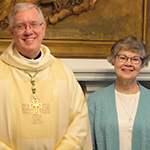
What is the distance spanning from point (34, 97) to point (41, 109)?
0.38 feet

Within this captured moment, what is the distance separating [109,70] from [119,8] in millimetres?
817

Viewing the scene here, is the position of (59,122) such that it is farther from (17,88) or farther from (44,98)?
(17,88)

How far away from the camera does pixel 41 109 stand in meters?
3.36

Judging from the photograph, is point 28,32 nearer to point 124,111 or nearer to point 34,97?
point 34,97

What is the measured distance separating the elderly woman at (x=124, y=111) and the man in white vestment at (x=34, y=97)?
0.41 meters

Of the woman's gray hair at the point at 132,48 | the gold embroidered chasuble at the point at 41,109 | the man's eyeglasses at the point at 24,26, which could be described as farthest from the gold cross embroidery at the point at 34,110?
the woman's gray hair at the point at 132,48

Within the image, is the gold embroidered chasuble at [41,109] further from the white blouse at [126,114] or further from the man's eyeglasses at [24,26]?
the white blouse at [126,114]

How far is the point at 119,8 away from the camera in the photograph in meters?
4.73

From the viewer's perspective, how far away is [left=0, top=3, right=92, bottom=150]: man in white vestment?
10.7ft

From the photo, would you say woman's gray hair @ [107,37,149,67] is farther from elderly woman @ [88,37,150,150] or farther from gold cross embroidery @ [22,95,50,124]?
gold cross embroidery @ [22,95,50,124]

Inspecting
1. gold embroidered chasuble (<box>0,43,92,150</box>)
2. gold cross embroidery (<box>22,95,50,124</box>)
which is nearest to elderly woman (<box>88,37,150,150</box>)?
gold embroidered chasuble (<box>0,43,92,150</box>)

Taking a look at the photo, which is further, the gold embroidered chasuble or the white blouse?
the white blouse

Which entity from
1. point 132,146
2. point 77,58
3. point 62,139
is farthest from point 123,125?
point 77,58

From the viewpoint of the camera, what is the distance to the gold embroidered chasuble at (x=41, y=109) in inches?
129
